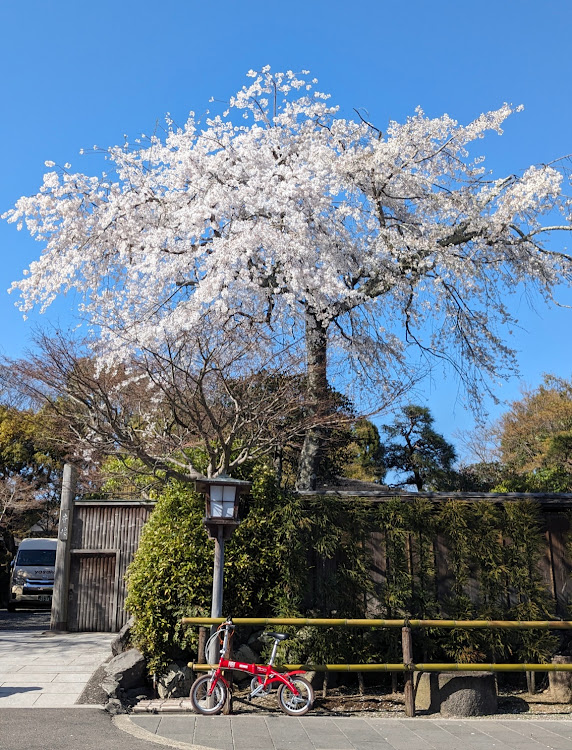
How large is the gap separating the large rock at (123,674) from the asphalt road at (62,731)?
0.45m

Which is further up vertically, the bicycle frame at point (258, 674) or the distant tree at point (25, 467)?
the distant tree at point (25, 467)

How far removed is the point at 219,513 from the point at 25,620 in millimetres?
10569

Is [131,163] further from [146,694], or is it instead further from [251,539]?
[146,694]

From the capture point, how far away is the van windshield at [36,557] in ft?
60.6

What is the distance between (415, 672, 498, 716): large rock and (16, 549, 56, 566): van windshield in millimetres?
14212

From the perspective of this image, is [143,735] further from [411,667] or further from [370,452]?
[370,452]

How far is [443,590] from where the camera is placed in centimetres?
796

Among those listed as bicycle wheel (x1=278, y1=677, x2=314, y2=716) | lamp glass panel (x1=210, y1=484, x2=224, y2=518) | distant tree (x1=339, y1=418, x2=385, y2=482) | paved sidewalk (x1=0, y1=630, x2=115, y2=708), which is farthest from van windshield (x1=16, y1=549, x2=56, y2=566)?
Answer: bicycle wheel (x1=278, y1=677, x2=314, y2=716)

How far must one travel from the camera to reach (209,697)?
658 centimetres

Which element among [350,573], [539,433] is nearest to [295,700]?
[350,573]

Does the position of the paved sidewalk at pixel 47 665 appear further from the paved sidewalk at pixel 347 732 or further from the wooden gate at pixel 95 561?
the paved sidewalk at pixel 347 732

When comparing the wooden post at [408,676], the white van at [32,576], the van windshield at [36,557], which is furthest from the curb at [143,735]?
the van windshield at [36,557]

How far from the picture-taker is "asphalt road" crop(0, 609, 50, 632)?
13055mm

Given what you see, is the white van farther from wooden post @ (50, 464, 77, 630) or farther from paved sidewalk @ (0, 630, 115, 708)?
paved sidewalk @ (0, 630, 115, 708)
